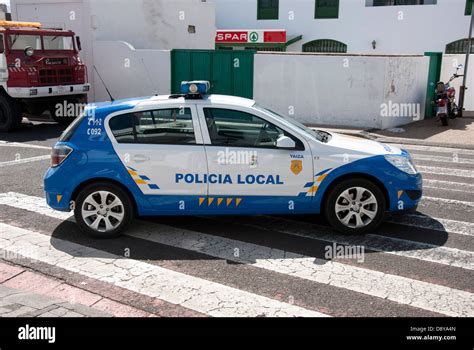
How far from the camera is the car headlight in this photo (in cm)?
595

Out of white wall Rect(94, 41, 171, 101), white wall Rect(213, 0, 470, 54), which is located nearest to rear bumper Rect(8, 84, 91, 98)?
white wall Rect(94, 41, 171, 101)

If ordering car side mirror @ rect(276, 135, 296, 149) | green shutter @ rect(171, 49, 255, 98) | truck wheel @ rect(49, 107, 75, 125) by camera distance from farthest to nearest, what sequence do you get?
green shutter @ rect(171, 49, 255, 98) < truck wheel @ rect(49, 107, 75, 125) < car side mirror @ rect(276, 135, 296, 149)

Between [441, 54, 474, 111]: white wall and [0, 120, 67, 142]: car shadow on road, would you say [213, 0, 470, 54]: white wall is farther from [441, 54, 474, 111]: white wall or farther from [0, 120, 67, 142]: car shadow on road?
[0, 120, 67, 142]: car shadow on road

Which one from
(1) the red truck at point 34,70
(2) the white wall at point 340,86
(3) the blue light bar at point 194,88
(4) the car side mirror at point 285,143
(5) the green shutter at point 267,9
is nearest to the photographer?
(4) the car side mirror at point 285,143

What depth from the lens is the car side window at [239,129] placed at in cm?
590

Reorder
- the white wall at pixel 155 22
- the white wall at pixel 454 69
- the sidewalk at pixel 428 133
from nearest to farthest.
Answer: the sidewalk at pixel 428 133
the white wall at pixel 454 69
the white wall at pixel 155 22

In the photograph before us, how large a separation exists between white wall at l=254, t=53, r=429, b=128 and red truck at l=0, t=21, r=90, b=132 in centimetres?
586

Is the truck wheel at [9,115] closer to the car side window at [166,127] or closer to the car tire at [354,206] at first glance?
the car side window at [166,127]

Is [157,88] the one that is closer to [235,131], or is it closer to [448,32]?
[235,131]

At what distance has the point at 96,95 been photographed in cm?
1941

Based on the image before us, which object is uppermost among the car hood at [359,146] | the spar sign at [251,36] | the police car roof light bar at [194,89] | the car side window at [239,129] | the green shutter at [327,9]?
the green shutter at [327,9]

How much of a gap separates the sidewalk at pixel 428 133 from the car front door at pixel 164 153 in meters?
8.70

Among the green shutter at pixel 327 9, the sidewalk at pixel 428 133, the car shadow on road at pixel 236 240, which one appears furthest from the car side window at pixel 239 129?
the green shutter at pixel 327 9
